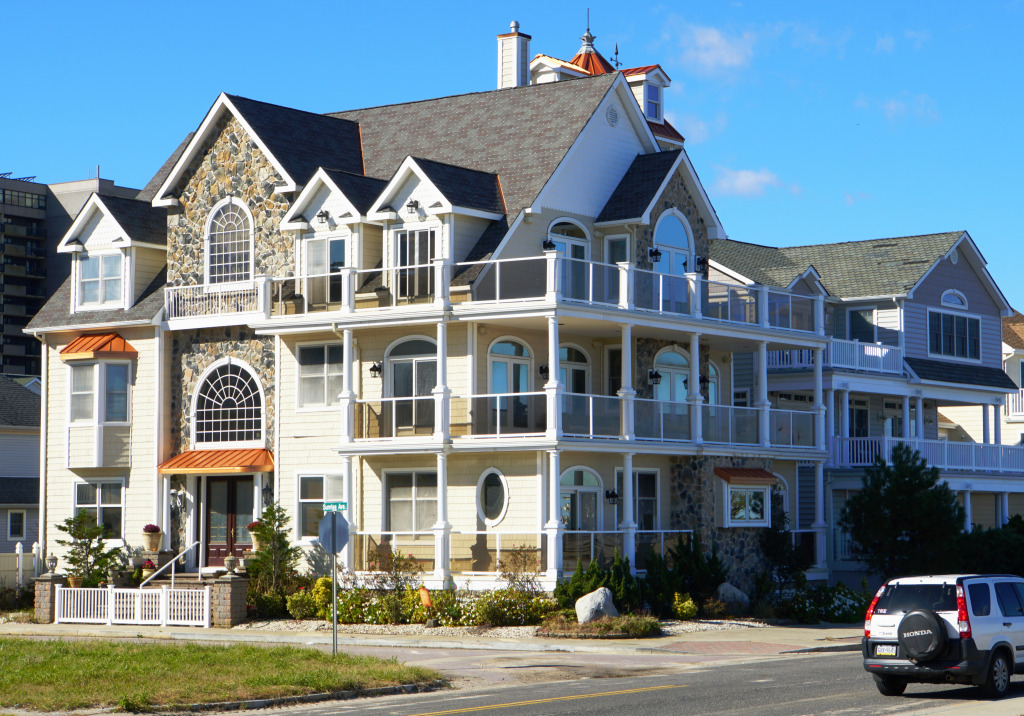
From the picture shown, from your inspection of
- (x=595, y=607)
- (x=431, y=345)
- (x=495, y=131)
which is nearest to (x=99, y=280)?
(x=431, y=345)

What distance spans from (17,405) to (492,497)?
27535 millimetres

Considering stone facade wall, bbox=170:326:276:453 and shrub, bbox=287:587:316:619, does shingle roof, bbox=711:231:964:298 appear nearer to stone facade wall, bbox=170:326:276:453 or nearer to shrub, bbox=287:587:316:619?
stone facade wall, bbox=170:326:276:453

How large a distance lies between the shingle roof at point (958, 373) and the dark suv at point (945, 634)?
26.8m

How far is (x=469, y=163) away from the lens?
122ft

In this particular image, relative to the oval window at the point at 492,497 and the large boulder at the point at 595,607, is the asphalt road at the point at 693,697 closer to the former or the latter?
the large boulder at the point at 595,607

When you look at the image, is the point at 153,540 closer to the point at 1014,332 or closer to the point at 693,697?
the point at 693,697

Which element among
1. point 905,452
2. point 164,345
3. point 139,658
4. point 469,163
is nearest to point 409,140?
point 469,163

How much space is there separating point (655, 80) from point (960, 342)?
16.6 metres

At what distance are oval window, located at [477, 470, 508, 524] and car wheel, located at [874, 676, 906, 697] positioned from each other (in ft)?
49.3

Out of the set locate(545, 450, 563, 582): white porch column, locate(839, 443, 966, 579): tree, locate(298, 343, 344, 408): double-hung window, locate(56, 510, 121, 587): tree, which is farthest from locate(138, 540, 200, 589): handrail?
locate(839, 443, 966, 579): tree

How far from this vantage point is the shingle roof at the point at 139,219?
38250mm

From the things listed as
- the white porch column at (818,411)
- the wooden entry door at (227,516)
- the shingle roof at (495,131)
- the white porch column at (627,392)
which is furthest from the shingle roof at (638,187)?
the wooden entry door at (227,516)

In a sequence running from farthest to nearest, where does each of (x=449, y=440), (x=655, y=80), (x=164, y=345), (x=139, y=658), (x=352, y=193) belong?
(x=655, y=80), (x=164, y=345), (x=352, y=193), (x=449, y=440), (x=139, y=658)

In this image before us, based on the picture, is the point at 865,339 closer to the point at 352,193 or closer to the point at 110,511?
the point at 352,193
